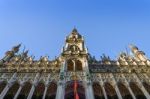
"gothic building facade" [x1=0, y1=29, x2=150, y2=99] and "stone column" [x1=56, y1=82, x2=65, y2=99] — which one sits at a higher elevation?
"gothic building facade" [x1=0, y1=29, x2=150, y2=99]

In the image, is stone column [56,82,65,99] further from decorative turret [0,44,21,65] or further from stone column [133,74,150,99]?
decorative turret [0,44,21,65]

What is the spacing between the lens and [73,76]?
24.4 m

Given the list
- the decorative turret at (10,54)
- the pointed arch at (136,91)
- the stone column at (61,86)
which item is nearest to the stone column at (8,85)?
the decorative turret at (10,54)

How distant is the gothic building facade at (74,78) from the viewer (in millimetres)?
22391

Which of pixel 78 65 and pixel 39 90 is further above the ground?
pixel 78 65

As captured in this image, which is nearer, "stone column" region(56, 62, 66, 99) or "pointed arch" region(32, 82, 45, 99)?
"stone column" region(56, 62, 66, 99)

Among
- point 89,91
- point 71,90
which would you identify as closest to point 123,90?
point 89,91

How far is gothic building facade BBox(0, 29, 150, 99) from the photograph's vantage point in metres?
22.4

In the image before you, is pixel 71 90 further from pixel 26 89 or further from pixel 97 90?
pixel 26 89

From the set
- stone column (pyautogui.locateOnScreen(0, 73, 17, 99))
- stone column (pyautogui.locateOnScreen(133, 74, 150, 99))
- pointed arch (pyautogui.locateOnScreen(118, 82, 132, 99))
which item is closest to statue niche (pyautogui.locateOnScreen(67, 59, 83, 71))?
pointed arch (pyautogui.locateOnScreen(118, 82, 132, 99))

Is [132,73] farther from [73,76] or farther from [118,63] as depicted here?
[73,76]

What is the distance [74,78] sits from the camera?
24000 mm

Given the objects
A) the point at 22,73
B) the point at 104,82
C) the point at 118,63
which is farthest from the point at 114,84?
the point at 22,73

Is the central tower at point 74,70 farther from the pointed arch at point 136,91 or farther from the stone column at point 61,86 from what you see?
the pointed arch at point 136,91
